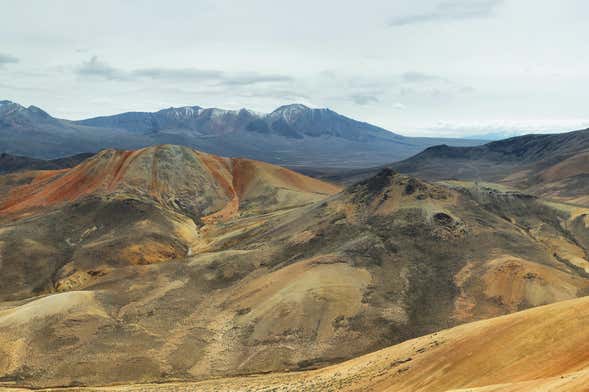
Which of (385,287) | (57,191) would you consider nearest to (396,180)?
(385,287)

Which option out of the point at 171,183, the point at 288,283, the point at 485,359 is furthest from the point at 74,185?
the point at 485,359

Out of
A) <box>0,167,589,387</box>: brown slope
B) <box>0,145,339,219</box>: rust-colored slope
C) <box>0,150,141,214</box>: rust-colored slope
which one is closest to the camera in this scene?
<box>0,167,589,387</box>: brown slope

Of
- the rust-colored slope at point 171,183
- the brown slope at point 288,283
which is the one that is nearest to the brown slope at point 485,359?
the brown slope at point 288,283

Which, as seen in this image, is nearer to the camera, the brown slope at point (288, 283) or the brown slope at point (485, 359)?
the brown slope at point (485, 359)

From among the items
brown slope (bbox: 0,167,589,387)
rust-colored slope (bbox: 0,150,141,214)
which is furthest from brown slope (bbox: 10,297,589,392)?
rust-colored slope (bbox: 0,150,141,214)

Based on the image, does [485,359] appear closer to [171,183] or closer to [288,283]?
[288,283]

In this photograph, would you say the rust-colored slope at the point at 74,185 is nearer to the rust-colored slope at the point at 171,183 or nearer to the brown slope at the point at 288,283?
the rust-colored slope at the point at 171,183

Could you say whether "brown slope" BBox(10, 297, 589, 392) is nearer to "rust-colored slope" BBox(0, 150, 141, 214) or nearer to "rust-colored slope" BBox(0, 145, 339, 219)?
"rust-colored slope" BBox(0, 145, 339, 219)

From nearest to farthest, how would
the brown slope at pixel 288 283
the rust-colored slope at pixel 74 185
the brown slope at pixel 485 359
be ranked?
the brown slope at pixel 485 359 < the brown slope at pixel 288 283 < the rust-colored slope at pixel 74 185

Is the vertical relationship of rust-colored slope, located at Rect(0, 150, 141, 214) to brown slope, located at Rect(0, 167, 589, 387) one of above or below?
above
